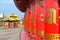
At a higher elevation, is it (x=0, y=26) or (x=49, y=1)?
(x=49, y=1)

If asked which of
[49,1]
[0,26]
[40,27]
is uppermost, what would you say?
[49,1]

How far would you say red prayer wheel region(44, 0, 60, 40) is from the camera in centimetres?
81

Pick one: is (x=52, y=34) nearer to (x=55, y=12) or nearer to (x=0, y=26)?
(x=55, y=12)

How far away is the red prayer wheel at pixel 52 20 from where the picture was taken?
811 mm

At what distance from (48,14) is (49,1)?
5cm

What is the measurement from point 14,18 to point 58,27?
15.3 m

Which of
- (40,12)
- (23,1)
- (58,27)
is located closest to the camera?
(58,27)

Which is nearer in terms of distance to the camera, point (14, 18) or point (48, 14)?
point (48, 14)

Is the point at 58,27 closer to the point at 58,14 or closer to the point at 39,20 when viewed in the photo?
the point at 58,14

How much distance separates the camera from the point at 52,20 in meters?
0.83

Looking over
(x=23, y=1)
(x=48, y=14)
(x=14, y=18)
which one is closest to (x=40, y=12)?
(x=48, y=14)

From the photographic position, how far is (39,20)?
3.45 feet

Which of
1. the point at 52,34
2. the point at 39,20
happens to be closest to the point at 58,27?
the point at 52,34

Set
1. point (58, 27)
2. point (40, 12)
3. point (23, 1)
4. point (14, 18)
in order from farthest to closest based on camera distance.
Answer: point (14, 18)
point (23, 1)
point (40, 12)
point (58, 27)
